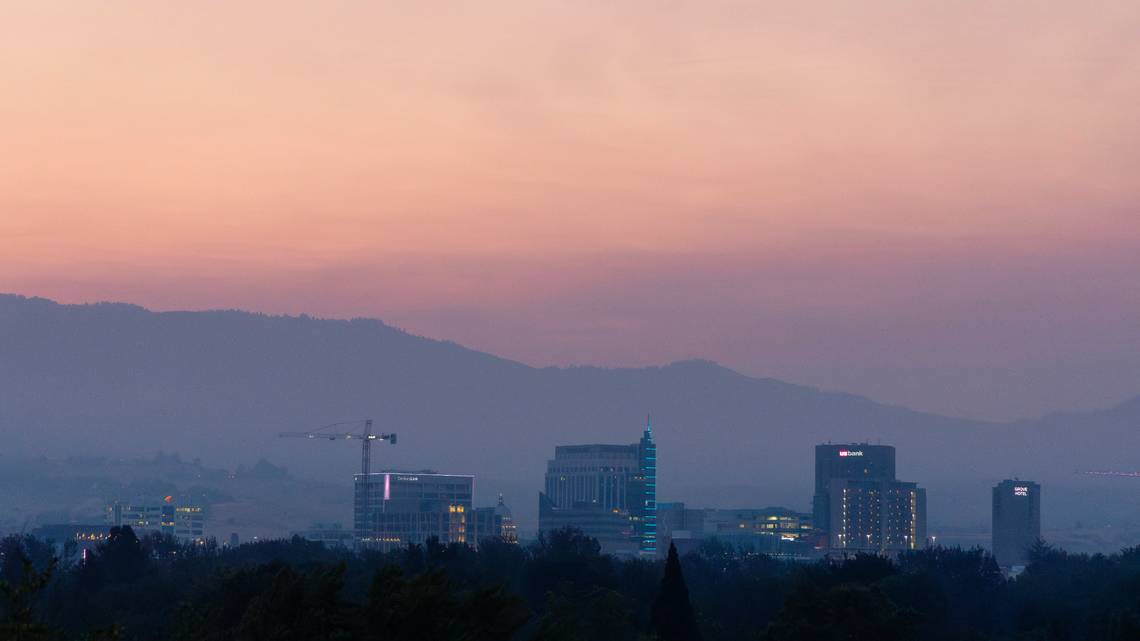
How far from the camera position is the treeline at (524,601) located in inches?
2160

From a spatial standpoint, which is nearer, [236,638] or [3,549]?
[236,638]

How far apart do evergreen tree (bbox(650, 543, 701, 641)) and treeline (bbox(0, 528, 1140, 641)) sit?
77 mm

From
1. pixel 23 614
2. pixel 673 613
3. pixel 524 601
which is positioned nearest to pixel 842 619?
pixel 673 613

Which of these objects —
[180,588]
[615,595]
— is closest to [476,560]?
[180,588]

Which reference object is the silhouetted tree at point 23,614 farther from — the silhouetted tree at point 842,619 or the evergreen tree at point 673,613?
the silhouetted tree at point 842,619

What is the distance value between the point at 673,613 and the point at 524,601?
3323 centimetres

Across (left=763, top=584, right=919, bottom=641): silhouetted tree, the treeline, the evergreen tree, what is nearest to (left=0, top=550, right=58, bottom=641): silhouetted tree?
the treeline

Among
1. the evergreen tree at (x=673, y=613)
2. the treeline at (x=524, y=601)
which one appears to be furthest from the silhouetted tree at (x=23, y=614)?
the evergreen tree at (x=673, y=613)

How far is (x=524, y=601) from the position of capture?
6356cm

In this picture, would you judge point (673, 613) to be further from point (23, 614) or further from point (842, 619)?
point (23, 614)

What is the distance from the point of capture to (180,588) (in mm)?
129375

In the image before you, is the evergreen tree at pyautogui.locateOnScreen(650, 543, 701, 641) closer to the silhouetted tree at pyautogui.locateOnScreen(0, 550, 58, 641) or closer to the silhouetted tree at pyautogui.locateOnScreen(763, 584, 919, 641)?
the silhouetted tree at pyautogui.locateOnScreen(763, 584, 919, 641)

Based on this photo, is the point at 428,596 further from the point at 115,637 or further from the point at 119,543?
the point at 119,543

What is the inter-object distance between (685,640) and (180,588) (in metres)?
48.0
